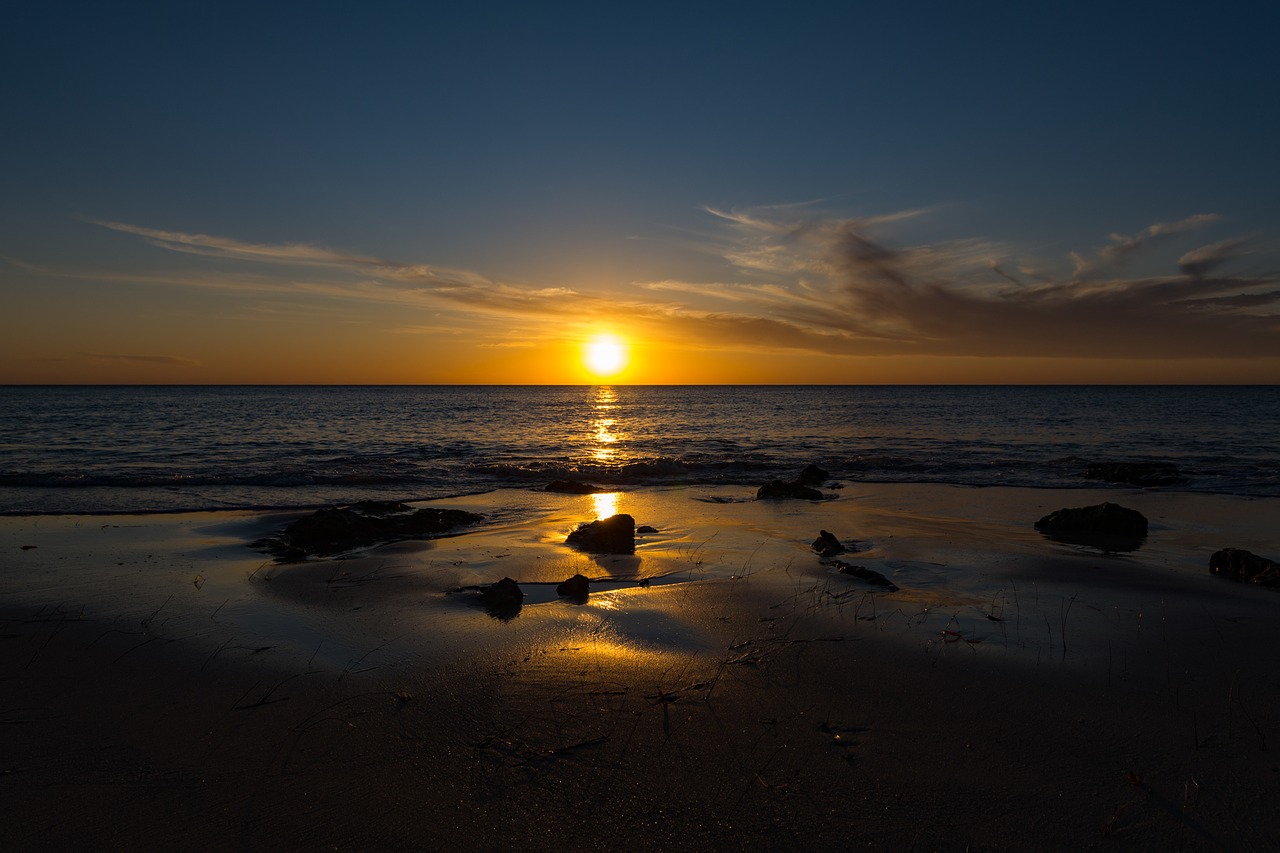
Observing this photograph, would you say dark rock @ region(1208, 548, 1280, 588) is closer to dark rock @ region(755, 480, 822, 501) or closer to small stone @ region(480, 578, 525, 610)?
dark rock @ region(755, 480, 822, 501)

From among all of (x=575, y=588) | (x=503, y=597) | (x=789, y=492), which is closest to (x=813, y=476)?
(x=789, y=492)

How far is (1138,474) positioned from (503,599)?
20.9 metres

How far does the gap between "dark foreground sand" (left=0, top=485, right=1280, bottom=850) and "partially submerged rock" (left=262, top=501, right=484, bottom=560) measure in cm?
144

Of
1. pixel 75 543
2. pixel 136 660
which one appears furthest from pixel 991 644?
pixel 75 543

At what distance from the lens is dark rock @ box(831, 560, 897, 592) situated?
26.3ft

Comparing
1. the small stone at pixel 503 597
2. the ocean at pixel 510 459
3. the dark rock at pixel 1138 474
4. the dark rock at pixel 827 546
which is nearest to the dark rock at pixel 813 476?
the ocean at pixel 510 459

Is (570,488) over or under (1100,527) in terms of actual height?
under

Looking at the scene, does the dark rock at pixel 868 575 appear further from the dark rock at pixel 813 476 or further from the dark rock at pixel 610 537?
the dark rock at pixel 813 476

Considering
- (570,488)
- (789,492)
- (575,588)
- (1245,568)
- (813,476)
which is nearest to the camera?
(575,588)

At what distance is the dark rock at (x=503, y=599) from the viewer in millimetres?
7026

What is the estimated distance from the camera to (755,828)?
3373 mm

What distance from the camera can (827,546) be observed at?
1002 centimetres

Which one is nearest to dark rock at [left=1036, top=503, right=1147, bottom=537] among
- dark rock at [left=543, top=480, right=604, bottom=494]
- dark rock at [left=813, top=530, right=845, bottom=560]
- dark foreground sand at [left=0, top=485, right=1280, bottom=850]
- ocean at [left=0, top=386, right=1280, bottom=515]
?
dark foreground sand at [left=0, top=485, right=1280, bottom=850]

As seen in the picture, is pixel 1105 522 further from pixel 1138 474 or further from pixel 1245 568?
pixel 1138 474
